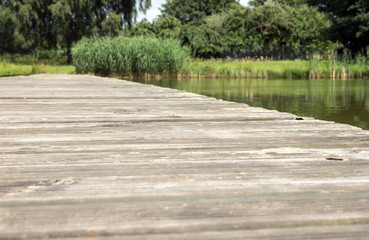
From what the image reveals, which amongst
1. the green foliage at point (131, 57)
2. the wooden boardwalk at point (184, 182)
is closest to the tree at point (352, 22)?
the green foliage at point (131, 57)

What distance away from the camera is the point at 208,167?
122cm

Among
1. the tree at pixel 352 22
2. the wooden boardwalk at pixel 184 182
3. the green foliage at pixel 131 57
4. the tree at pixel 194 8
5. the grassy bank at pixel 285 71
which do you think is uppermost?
the tree at pixel 194 8

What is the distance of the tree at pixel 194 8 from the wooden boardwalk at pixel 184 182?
44.4 metres

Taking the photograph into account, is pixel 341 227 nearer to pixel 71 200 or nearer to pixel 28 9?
pixel 71 200

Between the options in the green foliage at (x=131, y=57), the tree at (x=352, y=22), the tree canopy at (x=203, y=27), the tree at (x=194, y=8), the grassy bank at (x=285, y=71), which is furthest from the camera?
the tree at (x=194, y=8)

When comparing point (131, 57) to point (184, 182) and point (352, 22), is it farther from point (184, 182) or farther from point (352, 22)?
point (184, 182)

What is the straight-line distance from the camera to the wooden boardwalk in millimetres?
791

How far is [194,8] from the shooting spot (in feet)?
151

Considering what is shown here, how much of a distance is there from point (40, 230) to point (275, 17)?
1206 inches

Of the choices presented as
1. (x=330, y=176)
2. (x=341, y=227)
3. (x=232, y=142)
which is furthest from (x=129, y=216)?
(x=232, y=142)

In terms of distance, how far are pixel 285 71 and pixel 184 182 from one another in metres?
17.7

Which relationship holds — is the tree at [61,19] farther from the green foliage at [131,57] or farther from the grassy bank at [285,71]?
the grassy bank at [285,71]

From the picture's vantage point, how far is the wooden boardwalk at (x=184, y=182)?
79 cm

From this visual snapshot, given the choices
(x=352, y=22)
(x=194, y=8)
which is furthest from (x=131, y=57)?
(x=194, y=8)
